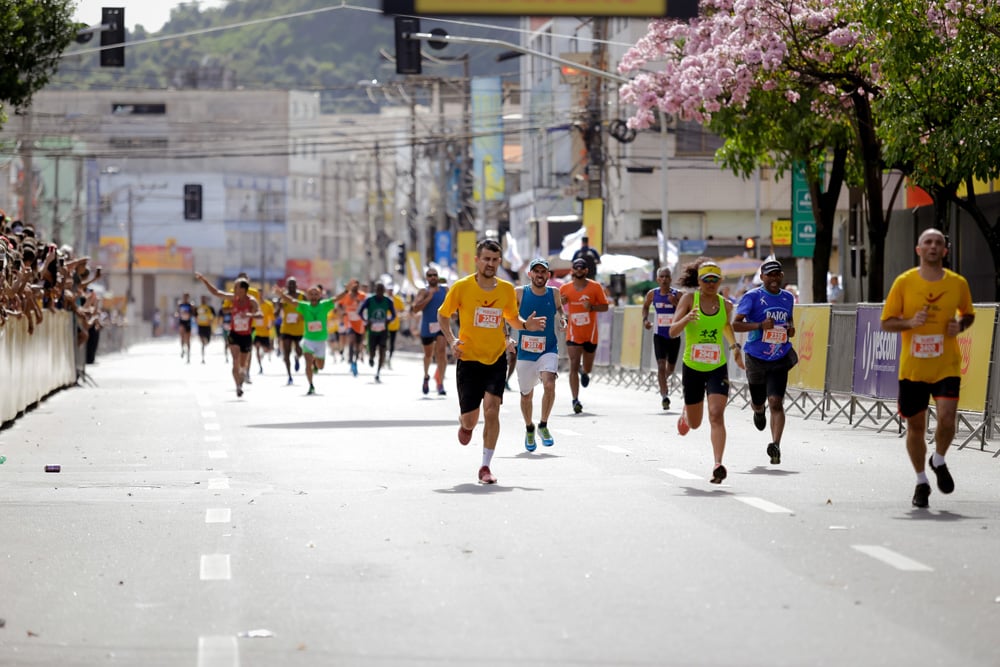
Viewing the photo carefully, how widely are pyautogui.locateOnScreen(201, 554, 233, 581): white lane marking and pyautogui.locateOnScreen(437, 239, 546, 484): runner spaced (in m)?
4.53

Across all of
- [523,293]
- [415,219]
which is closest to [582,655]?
[523,293]

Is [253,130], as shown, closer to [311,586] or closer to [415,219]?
[415,219]

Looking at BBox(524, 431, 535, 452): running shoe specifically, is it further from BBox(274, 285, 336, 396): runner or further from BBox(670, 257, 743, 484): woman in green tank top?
BBox(274, 285, 336, 396): runner

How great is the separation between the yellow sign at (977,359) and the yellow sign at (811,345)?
3894 mm

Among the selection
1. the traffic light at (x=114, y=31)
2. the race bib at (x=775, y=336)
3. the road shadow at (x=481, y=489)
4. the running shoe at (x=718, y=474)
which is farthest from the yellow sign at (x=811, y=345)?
the traffic light at (x=114, y=31)

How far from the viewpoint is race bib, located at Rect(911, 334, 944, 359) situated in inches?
493

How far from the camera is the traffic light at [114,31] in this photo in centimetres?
2925

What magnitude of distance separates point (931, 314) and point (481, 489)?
10.7 feet

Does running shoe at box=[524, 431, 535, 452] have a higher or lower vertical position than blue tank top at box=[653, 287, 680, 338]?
lower

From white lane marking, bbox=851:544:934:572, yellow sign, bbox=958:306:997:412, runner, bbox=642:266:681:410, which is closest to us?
white lane marking, bbox=851:544:934:572

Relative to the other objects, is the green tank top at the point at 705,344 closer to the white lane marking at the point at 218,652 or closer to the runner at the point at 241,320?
the white lane marking at the point at 218,652

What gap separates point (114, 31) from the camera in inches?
1153

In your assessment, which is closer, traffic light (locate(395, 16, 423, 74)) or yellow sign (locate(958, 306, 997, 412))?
yellow sign (locate(958, 306, 997, 412))

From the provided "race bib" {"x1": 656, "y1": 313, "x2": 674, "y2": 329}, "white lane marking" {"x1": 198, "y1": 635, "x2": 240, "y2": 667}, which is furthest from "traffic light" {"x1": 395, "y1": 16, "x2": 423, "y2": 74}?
"white lane marking" {"x1": 198, "y1": 635, "x2": 240, "y2": 667}
